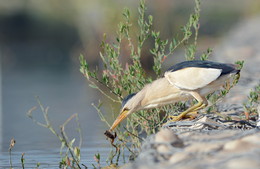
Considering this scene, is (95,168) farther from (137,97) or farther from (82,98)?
(82,98)

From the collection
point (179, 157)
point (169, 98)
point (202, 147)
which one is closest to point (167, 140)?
point (202, 147)

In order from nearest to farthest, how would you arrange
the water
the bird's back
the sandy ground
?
1. the sandy ground
2. the bird's back
3. the water

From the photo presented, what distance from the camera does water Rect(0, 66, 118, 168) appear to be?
7.25 meters

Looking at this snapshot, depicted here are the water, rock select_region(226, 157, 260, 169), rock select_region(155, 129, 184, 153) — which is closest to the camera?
rock select_region(226, 157, 260, 169)

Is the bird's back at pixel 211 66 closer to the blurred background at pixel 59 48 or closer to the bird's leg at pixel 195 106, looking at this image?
the bird's leg at pixel 195 106

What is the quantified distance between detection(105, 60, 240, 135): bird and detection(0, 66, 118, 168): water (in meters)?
0.82

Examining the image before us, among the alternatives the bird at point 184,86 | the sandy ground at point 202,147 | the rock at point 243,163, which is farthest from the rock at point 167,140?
the bird at point 184,86

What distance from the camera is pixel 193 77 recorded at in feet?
18.6

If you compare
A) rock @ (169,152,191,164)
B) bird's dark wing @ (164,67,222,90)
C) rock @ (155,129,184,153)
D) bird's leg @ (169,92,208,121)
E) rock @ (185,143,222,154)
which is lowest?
rock @ (169,152,191,164)

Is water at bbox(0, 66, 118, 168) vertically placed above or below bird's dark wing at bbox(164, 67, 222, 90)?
above

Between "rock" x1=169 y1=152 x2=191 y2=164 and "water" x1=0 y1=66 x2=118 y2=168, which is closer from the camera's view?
"rock" x1=169 y1=152 x2=191 y2=164

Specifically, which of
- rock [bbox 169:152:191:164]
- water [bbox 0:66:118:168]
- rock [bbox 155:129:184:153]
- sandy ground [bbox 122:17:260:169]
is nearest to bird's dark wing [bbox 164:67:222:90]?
sandy ground [bbox 122:17:260:169]

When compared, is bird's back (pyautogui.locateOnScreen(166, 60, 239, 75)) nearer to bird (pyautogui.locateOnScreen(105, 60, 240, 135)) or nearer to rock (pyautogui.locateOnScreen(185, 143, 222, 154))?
bird (pyautogui.locateOnScreen(105, 60, 240, 135))

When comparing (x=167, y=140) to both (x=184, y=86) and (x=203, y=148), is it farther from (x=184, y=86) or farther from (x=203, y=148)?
(x=184, y=86)
